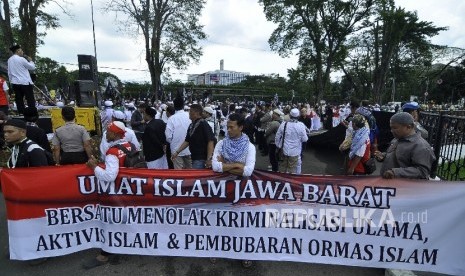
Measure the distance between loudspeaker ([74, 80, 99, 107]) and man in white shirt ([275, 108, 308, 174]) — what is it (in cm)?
775

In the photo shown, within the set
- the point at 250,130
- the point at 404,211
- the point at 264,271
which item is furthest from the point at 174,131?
the point at 250,130

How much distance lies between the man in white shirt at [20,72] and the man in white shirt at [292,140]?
6200 millimetres

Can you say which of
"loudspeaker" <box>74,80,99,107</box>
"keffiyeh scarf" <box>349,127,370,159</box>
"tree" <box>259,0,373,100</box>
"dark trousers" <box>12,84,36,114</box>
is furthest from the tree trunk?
"tree" <box>259,0,373,100</box>

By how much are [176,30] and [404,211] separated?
27.7 m

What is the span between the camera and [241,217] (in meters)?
3.57

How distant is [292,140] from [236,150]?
296 centimetres

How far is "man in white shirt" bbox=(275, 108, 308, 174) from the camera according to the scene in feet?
20.8

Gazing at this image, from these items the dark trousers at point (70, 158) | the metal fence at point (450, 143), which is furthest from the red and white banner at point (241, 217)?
the metal fence at point (450, 143)

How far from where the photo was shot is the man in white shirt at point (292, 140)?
6344 mm

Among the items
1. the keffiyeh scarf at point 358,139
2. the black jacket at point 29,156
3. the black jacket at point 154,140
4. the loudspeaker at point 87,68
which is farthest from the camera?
the loudspeaker at point 87,68

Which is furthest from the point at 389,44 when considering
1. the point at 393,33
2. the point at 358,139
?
the point at 358,139

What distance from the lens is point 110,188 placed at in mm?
3617

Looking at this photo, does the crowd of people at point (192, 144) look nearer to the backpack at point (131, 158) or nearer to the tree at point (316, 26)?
the backpack at point (131, 158)

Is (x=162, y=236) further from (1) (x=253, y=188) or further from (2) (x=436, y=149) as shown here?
(2) (x=436, y=149)
